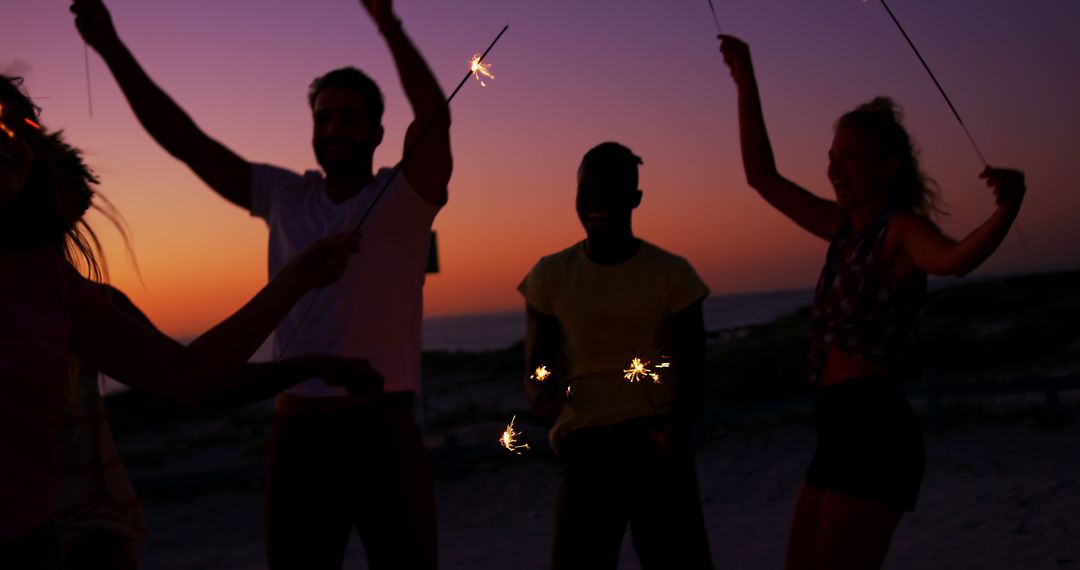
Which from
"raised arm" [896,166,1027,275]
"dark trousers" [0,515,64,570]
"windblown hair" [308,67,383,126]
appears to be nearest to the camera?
"dark trousers" [0,515,64,570]

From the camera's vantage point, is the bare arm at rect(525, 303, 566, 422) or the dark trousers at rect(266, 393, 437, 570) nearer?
the dark trousers at rect(266, 393, 437, 570)

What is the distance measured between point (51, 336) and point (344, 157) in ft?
4.42

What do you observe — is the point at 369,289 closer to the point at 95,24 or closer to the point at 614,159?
the point at 614,159

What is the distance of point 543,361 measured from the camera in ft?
10.4

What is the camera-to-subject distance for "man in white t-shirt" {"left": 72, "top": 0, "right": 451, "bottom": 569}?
2.60 metres

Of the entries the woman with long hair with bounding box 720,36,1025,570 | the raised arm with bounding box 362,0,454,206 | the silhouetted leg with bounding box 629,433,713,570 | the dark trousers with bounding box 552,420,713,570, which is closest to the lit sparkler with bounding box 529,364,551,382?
the dark trousers with bounding box 552,420,713,570

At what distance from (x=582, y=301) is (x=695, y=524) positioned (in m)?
0.84

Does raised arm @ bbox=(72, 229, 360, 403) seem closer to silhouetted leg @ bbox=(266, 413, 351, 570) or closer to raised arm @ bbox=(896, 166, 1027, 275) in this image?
silhouetted leg @ bbox=(266, 413, 351, 570)

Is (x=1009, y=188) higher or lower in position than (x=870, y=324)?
higher

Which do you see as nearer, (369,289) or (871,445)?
(871,445)

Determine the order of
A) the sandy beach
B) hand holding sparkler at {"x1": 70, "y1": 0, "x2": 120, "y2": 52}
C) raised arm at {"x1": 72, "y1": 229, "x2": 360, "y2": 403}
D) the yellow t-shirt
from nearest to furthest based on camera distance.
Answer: raised arm at {"x1": 72, "y1": 229, "x2": 360, "y2": 403}, hand holding sparkler at {"x1": 70, "y1": 0, "x2": 120, "y2": 52}, the yellow t-shirt, the sandy beach

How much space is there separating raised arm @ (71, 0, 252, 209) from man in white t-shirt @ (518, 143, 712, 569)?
43.8 inches

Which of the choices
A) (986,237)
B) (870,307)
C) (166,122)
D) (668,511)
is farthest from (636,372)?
(166,122)

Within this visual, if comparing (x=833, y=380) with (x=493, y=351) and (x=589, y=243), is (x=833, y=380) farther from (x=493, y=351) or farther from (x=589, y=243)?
(x=493, y=351)
